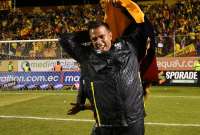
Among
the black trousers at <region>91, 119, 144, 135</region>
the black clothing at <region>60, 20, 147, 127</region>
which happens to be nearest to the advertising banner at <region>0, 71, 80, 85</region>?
the black clothing at <region>60, 20, 147, 127</region>

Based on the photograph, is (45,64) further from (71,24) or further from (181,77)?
(71,24)

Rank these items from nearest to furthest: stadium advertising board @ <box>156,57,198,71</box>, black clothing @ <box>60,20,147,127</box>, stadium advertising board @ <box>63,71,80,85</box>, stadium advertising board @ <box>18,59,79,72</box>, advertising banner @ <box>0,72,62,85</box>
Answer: black clothing @ <box>60,20,147,127</box>
stadium advertising board @ <box>63,71,80,85</box>
advertising banner @ <box>0,72,62,85</box>
stadium advertising board @ <box>156,57,198,71</box>
stadium advertising board @ <box>18,59,79,72</box>

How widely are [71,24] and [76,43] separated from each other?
3025 centimetres

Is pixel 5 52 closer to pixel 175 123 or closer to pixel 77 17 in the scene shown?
pixel 77 17

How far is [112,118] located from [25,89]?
63.2 ft

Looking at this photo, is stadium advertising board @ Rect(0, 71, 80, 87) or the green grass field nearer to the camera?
the green grass field

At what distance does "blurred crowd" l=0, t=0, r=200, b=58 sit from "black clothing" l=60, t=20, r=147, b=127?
65.0 feet

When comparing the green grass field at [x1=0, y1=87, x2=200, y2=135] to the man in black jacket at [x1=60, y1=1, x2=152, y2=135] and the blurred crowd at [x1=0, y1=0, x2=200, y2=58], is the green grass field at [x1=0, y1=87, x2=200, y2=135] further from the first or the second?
the man in black jacket at [x1=60, y1=1, x2=152, y2=135]

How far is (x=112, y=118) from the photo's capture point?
452 centimetres

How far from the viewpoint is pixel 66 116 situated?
44.9 feet

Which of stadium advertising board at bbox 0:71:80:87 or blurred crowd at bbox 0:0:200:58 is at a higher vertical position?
blurred crowd at bbox 0:0:200:58

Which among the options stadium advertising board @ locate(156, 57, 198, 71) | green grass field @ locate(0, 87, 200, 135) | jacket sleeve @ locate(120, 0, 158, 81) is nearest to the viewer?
jacket sleeve @ locate(120, 0, 158, 81)

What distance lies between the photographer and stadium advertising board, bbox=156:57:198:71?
79.2 feet

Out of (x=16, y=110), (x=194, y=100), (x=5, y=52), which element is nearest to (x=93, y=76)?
(x=16, y=110)
